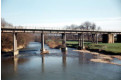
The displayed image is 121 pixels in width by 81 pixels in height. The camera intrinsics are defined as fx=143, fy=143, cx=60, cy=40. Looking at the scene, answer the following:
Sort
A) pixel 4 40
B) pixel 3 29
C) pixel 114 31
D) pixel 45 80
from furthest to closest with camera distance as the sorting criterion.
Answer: pixel 114 31, pixel 4 40, pixel 3 29, pixel 45 80

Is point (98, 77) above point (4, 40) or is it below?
below

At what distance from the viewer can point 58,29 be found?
172 feet

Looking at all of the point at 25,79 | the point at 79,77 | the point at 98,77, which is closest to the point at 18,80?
the point at 25,79

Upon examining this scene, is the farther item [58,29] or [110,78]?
[58,29]

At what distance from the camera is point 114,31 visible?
68875 millimetres

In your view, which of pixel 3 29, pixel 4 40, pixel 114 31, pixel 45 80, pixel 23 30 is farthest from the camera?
pixel 114 31

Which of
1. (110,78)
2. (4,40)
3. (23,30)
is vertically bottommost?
(110,78)

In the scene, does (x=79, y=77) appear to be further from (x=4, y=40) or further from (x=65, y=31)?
(x=4, y=40)

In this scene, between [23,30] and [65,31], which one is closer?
[23,30]

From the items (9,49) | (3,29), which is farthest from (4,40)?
(3,29)

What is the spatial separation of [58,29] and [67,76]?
3190 cm

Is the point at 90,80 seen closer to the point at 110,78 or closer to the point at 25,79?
the point at 110,78

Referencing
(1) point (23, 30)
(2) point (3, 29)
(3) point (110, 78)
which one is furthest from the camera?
(1) point (23, 30)

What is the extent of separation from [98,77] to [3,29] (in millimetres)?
33575
